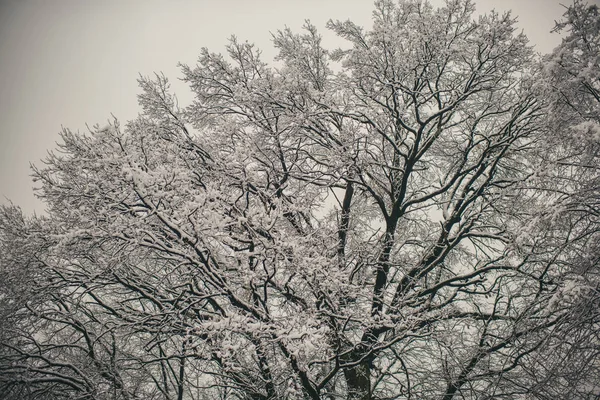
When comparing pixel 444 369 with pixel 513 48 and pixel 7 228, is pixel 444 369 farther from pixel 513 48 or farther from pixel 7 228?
pixel 7 228

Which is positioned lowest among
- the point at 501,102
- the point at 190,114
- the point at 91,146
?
the point at 91,146

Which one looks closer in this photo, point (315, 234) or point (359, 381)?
point (315, 234)

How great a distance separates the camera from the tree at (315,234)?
4.22 meters

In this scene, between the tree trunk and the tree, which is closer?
the tree

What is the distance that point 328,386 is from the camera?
6984 mm

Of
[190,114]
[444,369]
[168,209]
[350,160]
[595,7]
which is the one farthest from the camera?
[190,114]

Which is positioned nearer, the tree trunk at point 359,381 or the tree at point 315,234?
the tree at point 315,234

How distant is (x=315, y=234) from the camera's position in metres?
5.05

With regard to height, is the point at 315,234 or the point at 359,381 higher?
the point at 315,234

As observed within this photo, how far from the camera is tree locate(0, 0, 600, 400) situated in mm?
4219

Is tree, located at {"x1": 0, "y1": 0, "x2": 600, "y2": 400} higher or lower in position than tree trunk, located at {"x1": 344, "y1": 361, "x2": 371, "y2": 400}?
higher

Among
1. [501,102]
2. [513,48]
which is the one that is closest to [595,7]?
[513,48]

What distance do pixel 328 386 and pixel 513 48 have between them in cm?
685

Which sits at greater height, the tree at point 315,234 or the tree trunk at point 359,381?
the tree at point 315,234
